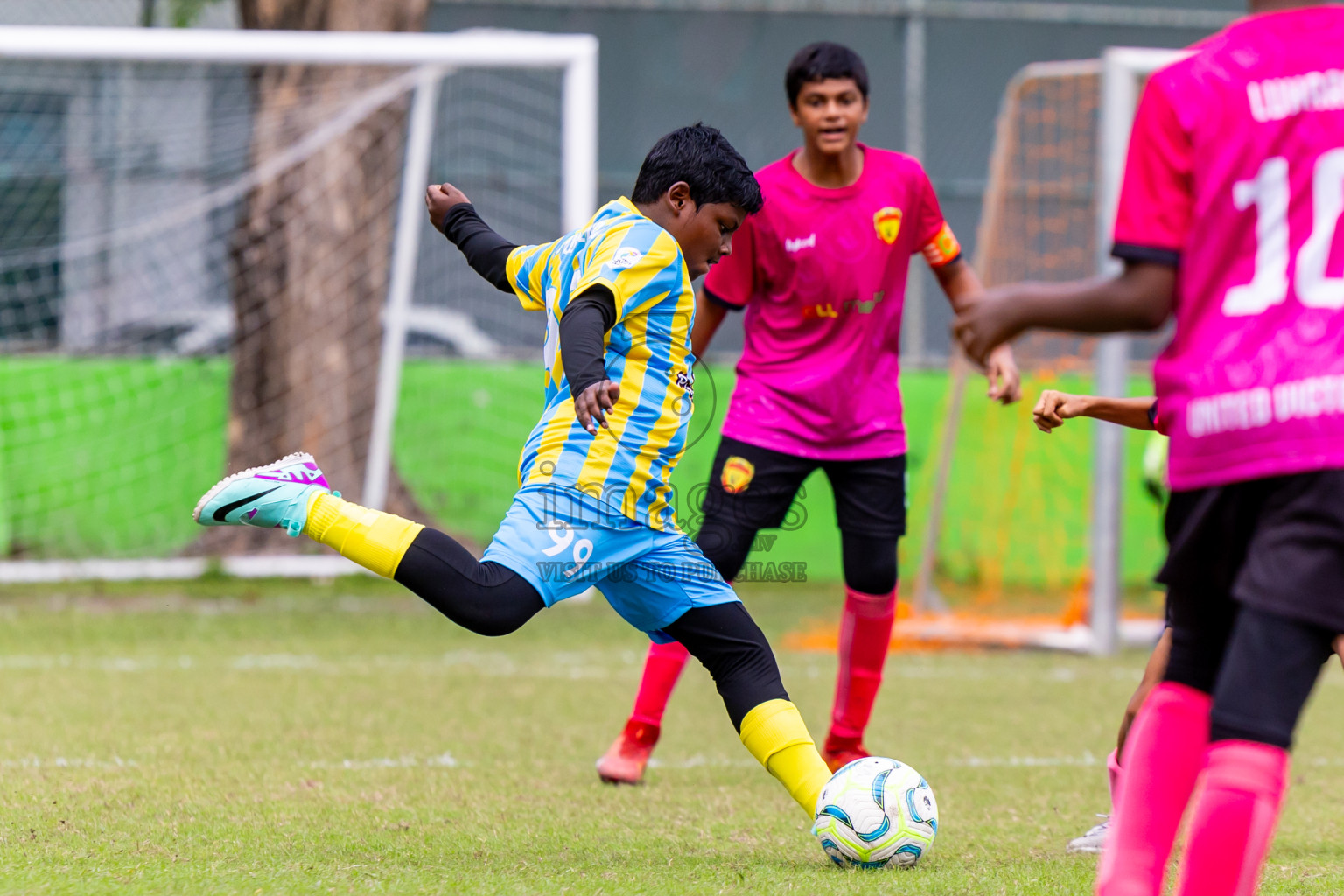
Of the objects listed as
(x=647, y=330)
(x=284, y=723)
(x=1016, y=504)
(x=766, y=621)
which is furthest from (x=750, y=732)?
(x=1016, y=504)

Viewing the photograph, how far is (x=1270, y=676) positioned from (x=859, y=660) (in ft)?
7.27

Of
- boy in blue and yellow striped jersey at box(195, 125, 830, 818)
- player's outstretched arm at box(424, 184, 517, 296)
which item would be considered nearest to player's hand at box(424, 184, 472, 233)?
player's outstretched arm at box(424, 184, 517, 296)

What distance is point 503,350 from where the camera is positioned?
399 inches

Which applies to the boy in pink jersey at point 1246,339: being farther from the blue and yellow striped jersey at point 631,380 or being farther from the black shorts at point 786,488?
the black shorts at point 786,488

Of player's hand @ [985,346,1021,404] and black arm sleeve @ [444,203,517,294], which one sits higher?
black arm sleeve @ [444,203,517,294]

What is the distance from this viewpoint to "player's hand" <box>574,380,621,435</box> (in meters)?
2.73

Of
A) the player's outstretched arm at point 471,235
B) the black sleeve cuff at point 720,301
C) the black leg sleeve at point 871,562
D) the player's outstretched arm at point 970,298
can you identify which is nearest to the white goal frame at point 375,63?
the black sleeve cuff at point 720,301

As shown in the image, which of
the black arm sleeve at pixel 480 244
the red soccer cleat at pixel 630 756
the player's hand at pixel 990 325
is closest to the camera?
the player's hand at pixel 990 325

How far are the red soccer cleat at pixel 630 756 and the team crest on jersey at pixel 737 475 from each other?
70 centimetres

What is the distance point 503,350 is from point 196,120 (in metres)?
2.39

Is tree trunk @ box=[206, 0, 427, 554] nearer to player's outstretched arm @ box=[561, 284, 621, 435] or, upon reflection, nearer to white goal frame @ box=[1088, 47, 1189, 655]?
white goal frame @ box=[1088, 47, 1189, 655]

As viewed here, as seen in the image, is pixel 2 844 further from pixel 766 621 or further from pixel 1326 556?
pixel 766 621

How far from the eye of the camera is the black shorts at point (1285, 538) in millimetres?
2051

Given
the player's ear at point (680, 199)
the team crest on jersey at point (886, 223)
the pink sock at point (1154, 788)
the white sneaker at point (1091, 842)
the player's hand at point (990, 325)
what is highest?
the player's ear at point (680, 199)
